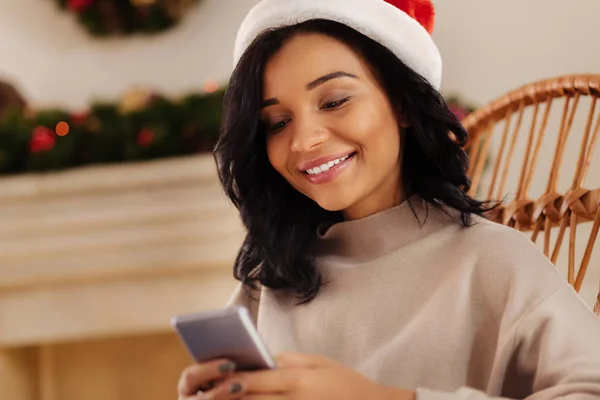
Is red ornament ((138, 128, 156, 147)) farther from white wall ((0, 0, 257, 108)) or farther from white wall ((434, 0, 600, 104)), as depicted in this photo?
white wall ((434, 0, 600, 104))

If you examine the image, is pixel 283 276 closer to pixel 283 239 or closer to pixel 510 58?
pixel 283 239

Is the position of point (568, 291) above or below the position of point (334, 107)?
below

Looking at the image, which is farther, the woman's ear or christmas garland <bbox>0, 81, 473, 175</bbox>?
christmas garland <bbox>0, 81, 473, 175</bbox>

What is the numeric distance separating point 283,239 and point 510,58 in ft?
4.09

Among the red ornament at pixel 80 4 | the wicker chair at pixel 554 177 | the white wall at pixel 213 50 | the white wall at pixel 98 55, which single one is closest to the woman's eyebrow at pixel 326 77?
the wicker chair at pixel 554 177

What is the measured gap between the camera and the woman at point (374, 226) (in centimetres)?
90

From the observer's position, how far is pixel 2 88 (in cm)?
252

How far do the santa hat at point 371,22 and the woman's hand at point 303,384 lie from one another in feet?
1.42

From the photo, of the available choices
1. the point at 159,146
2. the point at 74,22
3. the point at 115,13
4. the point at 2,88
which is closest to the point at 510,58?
the point at 159,146

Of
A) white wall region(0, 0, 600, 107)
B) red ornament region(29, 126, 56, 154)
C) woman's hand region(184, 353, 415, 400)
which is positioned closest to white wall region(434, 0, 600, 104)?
white wall region(0, 0, 600, 107)

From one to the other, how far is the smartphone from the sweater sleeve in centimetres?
17

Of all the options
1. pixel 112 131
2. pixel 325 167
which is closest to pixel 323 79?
pixel 325 167

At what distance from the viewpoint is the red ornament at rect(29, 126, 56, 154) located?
2.32 metres

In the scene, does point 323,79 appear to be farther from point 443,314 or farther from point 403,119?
point 443,314
